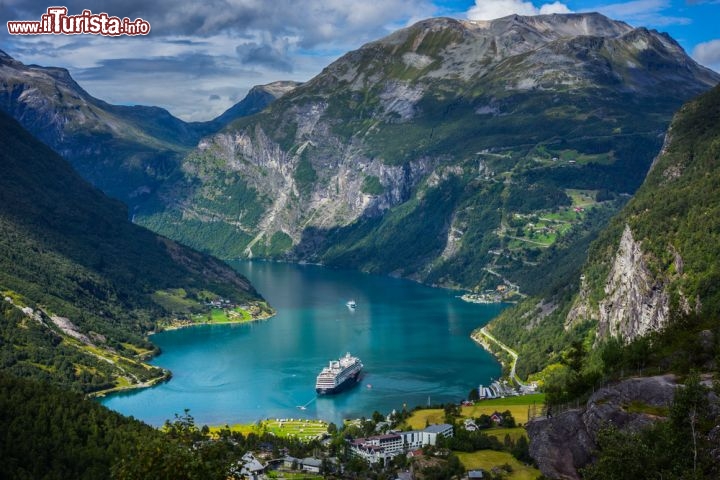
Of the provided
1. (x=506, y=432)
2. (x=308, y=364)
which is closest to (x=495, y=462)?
(x=506, y=432)

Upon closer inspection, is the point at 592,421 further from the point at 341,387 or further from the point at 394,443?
the point at 341,387

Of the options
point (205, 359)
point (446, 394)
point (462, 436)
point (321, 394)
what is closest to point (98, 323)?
point (205, 359)

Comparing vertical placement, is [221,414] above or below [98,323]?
below

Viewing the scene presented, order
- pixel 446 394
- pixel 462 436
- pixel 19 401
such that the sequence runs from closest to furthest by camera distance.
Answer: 1. pixel 19 401
2. pixel 462 436
3. pixel 446 394

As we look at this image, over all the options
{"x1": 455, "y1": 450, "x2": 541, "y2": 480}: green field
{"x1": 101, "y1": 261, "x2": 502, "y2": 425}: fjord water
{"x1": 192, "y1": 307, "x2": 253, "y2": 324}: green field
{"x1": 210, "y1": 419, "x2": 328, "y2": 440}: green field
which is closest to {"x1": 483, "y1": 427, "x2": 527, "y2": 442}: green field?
{"x1": 455, "y1": 450, "x2": 541, "y2": 480}: green field

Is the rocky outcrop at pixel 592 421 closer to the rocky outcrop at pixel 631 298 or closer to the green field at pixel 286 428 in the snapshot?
the rocky outcrop at pixel 631 298

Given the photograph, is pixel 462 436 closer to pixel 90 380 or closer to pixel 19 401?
pixel 19 401

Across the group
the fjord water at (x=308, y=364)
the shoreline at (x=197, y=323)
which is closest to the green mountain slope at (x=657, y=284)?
the fjord water at (x=308, y=364)

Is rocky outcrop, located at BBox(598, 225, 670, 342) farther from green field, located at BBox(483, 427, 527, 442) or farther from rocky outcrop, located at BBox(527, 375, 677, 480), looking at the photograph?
rocky outcrop, located at BBox(527, 375, 677, 480)
